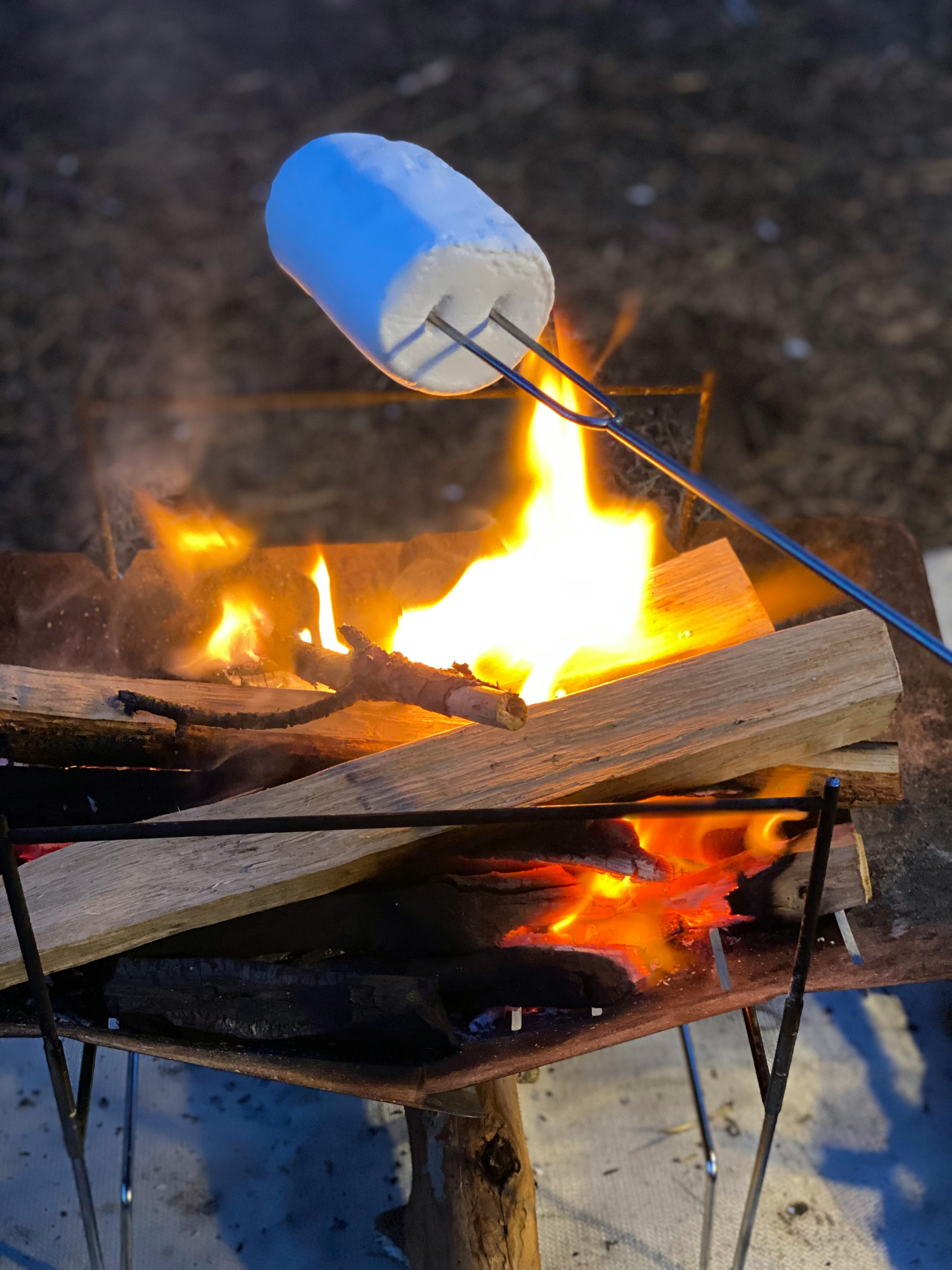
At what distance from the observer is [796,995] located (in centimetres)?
141

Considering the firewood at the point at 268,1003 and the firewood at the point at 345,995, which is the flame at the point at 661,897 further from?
the firewood at the point at 268,1003

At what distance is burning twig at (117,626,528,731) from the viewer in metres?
1.61

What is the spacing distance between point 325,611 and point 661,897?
33.8 inches

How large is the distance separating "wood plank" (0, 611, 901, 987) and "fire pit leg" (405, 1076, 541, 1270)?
0.49 meters

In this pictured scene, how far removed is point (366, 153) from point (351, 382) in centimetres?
274

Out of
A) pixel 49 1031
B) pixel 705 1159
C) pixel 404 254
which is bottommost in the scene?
pixel 705 1159

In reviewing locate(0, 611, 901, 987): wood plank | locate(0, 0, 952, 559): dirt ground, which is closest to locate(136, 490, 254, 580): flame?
locate(0, 0, 952, 559): dirt ground

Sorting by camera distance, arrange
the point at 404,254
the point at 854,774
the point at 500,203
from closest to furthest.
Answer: the point at 404,254
the point at 854,774
the point at 500,203

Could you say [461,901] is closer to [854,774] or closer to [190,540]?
[854,774]

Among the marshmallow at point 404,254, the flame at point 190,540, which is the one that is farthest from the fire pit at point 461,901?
the marshmallow at point 404,254

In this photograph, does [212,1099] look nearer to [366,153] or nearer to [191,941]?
[191,941]

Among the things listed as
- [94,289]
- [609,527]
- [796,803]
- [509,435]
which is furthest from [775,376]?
[796,803]

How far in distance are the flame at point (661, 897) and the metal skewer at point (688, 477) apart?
20.9 inches

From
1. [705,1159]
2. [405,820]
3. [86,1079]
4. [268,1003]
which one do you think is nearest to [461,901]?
[268,1003]
